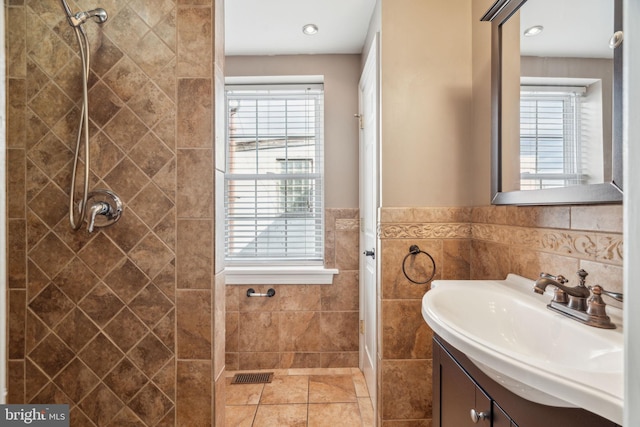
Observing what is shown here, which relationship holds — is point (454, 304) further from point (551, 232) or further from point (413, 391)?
point (413, 391)

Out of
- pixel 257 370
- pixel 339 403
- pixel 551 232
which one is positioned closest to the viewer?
pixel 551 232

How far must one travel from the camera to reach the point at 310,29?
2072 millimetres

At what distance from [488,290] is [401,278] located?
1.57 ft

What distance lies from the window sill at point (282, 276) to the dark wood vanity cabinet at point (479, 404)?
1.24 meters

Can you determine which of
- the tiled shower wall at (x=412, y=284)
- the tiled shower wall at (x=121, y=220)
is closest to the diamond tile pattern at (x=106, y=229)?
the tiled shower wall at (x=121, y=220)

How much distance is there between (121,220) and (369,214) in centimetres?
137

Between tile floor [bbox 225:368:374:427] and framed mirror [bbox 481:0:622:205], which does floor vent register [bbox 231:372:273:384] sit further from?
framed mirror [bbox 481:0:622:205]

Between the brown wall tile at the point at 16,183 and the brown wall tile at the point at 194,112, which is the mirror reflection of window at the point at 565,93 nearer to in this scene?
the brown wall tile at the point at 194,112

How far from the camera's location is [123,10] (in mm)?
1248

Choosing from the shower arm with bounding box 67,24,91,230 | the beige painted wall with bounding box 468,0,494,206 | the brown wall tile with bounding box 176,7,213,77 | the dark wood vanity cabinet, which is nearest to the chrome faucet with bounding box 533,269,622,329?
the dark wood vanity cabinet

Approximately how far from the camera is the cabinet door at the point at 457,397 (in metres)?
0.87

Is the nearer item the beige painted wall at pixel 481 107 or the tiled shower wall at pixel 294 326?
the beige painted wall at pixel 481 107

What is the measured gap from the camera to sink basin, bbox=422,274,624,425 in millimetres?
558

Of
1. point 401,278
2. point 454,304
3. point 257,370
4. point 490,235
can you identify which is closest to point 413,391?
point 401,278
